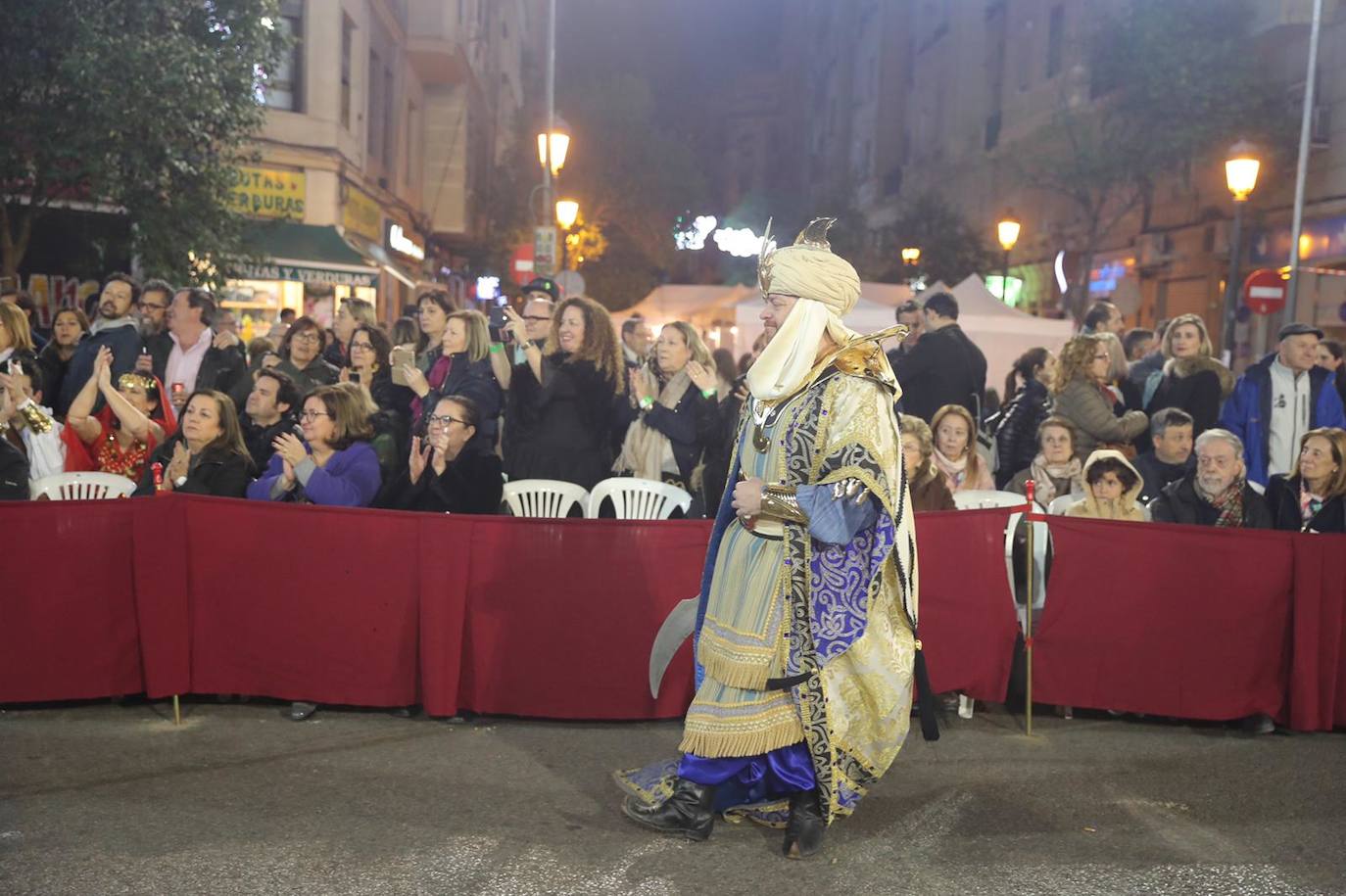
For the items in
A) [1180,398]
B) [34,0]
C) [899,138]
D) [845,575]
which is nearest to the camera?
[845,575]

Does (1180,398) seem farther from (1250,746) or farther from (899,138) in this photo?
Result: (899,138)

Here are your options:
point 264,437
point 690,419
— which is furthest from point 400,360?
point 690,419

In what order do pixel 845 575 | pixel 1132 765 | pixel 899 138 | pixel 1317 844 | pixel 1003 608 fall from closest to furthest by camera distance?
pixel 845 575 < pixel 1317 844 < pixel 1132 765 < pixel 1003 608 < pixel 899 138

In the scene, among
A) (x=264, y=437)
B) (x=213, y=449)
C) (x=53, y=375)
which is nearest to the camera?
(x=213, y=449)

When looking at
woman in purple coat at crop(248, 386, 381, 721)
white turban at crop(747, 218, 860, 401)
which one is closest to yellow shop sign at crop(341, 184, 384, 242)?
woman in purple coat at crop(248, 386, 381, 721)

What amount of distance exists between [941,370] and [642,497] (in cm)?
284

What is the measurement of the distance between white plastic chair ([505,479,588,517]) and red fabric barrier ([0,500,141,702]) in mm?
2254

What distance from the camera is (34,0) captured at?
12.6 metres

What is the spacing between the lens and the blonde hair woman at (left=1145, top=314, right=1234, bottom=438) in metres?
9.48

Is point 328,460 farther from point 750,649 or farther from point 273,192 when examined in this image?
point 273,192

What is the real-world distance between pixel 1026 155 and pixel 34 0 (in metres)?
22.3

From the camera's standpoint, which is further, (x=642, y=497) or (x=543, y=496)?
(x=642, y=497)

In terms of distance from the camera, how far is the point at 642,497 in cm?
796

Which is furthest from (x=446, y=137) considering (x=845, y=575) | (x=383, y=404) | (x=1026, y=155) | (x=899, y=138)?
(x=845, y=575)
